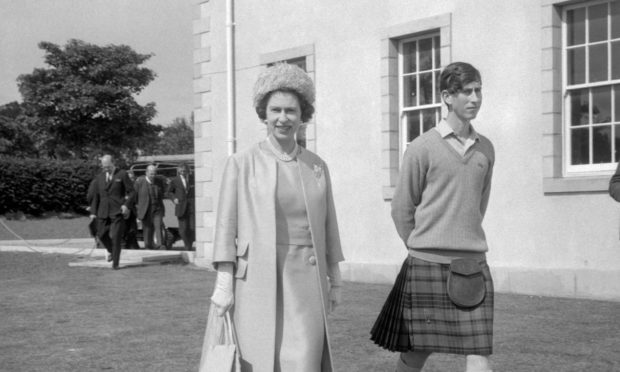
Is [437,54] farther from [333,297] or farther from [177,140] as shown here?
[177,140]

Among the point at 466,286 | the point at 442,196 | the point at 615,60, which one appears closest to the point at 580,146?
the point at 615,60

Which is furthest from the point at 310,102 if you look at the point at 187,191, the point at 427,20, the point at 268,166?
the point at 187,191

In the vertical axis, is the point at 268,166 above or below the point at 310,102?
below

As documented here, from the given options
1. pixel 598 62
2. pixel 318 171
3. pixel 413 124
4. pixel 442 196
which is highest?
pixel 598 62

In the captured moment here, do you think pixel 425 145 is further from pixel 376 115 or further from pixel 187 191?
pixel 187 191

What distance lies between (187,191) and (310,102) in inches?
604

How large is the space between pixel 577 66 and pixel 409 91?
2.91 m

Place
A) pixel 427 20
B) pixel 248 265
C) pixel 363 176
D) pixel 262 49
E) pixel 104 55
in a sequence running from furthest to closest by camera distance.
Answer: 1. pixel 104 55
2. pixel 262 49
3. pixel 363 176
4. pixel 427 20
5. pixel 248 265

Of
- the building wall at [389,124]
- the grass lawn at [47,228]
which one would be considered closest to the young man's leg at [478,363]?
the building wall at [389,124]

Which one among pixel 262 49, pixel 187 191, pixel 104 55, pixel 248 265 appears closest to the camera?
pixel 248 265

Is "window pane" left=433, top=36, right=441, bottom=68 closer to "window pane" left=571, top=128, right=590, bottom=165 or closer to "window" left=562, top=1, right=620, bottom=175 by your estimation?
"window" left=562, top=1, right=620, bottom=175

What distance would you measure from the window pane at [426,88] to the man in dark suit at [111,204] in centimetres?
569

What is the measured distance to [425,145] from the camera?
5.11 m

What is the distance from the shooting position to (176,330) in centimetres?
927
